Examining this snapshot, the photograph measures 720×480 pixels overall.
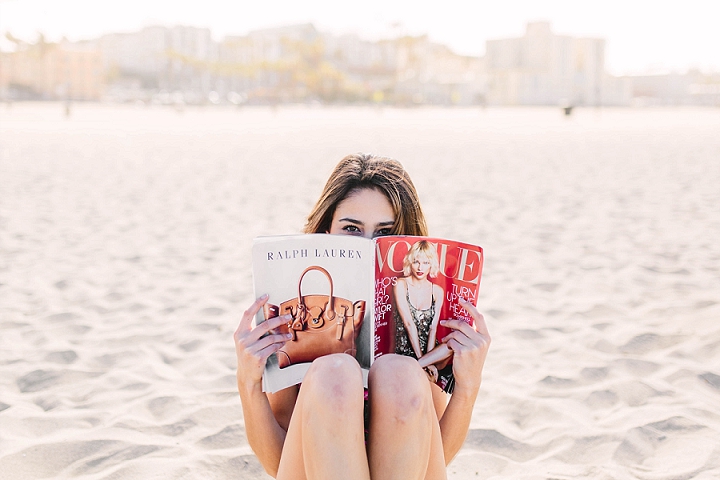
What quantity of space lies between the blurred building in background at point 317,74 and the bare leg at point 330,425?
54.7 meters

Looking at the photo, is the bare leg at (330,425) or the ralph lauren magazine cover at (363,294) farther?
the ralph lauren magazine cover at (363,294)

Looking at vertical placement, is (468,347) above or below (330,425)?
above

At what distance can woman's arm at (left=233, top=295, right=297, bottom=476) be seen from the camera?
1563 mm

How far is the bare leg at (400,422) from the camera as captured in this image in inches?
59.1

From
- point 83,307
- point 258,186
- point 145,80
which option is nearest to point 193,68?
point 145,80

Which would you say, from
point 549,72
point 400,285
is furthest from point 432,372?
point 549,72

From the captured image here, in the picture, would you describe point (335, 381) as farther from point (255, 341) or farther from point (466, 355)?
point (466, 355)

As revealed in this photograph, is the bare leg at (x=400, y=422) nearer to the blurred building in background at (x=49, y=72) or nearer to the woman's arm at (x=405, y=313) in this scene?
the woman's arm at (x=405, y=313)

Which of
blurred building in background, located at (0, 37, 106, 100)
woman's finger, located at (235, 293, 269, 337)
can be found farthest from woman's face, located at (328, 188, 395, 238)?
blurred building in background, located at (0, 37, 106, 100)

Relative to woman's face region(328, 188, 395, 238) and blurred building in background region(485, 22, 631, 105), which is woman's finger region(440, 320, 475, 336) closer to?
woman's face region(328, 188, 395, 238)

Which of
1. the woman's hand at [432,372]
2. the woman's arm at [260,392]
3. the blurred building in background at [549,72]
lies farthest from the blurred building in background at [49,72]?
the woman's hand at [432,372]

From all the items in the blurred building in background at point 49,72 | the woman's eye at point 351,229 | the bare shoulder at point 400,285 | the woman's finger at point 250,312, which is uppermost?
the blurred building in background at point 49,72

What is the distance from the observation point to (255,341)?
1.57 m

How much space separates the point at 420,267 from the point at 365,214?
0.96 ft
